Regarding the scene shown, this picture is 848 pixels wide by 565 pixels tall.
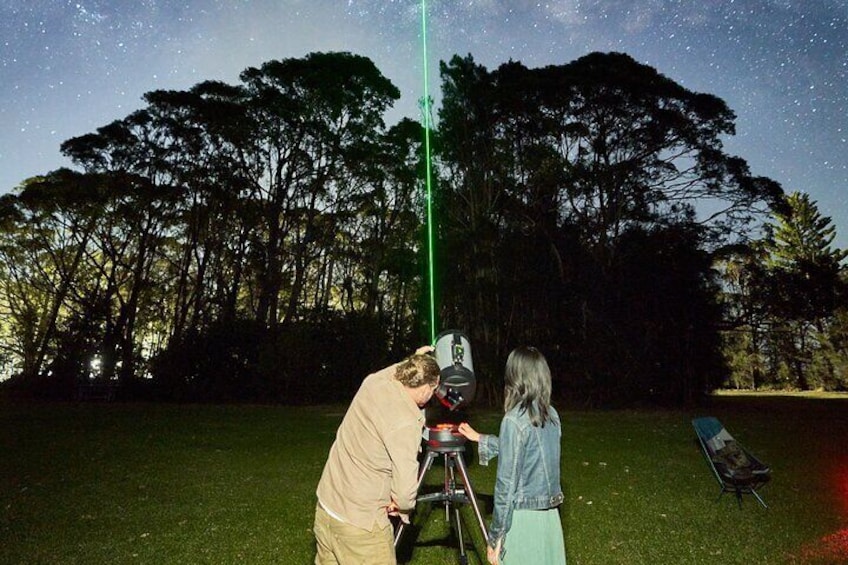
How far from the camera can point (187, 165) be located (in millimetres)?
24297

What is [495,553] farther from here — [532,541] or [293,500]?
[293,500]

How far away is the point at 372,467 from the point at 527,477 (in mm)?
862

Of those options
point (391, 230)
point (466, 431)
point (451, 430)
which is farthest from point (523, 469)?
point (391, 230)

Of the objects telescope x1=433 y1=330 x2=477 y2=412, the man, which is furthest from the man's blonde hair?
telescope x1=433 y1=330 x2=477 y2=412

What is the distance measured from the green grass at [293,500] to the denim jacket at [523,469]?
6.60 feet

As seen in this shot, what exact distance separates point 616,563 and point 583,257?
680 inches

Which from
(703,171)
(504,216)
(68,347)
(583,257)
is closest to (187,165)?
(68,347)

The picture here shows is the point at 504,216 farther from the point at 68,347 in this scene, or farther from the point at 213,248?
the point at 68,347

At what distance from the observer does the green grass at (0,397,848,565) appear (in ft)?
15.4

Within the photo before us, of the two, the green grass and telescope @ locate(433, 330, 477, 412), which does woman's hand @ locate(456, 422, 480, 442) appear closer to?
telescope @ locate(433, 330, 477, 412)

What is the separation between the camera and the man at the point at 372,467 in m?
2.40

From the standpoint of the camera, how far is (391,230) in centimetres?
2719

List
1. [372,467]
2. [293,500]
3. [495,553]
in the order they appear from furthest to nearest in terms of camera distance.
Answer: [293,500], [495,553], [372,467]

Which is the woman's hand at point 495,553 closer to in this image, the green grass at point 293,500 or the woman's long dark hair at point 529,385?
the woman's long dark hair at point 529,385
